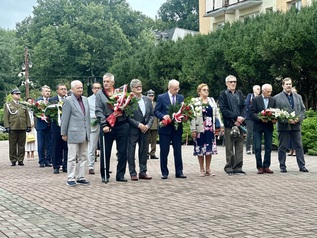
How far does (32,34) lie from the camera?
7900 centimetres

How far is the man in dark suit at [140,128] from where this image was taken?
545 inches

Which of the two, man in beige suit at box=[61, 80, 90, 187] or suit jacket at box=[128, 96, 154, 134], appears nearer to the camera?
man in beige suit at box=[61, 80, 90, 187]

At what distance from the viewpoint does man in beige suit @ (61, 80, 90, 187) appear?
514 inches

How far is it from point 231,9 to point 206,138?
35.5 m

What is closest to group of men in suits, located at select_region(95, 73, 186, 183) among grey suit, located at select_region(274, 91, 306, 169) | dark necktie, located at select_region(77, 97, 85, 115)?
dark necktie, located at select_region(77, 97, 85, 115)

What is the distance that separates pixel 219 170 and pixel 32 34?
65.9 metres

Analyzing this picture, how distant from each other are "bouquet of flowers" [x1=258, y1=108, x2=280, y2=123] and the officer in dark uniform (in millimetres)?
7253

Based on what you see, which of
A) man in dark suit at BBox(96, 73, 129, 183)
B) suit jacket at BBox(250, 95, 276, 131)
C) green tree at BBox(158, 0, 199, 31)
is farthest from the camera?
green tree at BBox(158, 0, 199, 31)

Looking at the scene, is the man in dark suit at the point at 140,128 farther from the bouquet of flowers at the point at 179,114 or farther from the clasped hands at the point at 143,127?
the bouquet of flowers at the point at 179,114

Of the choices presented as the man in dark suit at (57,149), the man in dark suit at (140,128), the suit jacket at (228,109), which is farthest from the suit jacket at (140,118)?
the man in dark suit at (57,149)

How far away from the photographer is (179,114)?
13.9 meters

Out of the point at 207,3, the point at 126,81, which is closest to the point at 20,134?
the point at 126,81

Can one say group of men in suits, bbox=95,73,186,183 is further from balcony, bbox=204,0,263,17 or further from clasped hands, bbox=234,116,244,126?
balcony, bbox=204,0,263,17

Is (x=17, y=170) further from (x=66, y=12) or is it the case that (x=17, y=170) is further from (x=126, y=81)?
(x=66, y=12)
